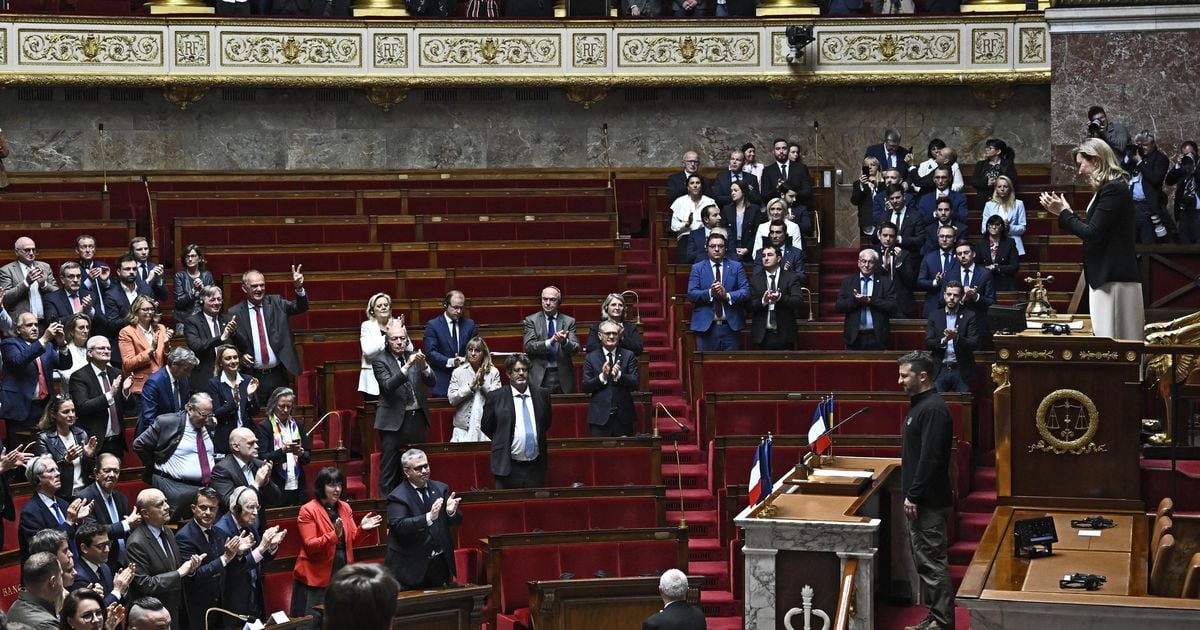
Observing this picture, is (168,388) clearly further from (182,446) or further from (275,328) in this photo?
(275,328)

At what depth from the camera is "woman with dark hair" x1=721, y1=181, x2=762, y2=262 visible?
32.6 feet

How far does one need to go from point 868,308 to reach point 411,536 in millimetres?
3243

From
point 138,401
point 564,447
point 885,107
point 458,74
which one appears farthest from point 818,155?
point 138,401

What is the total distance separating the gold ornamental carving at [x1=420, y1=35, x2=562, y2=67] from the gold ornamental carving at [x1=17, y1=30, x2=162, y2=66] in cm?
193

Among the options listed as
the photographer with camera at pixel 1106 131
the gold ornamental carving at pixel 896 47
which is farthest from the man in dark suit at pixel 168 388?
the gold ornamental carving at pixel 896 47

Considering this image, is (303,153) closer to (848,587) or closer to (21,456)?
(21,456)

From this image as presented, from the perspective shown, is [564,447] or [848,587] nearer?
[848,587]

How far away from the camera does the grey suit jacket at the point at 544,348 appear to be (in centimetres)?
834

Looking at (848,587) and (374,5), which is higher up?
(374,5)

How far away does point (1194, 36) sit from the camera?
432 inches

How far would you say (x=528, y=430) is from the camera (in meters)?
7.55

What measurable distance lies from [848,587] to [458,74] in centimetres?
816

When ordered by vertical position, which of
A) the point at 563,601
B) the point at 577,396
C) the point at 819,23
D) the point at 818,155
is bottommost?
the point at 563,601

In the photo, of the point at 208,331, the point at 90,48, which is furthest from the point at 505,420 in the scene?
the point at 90,48
